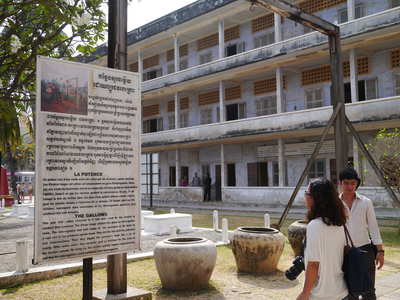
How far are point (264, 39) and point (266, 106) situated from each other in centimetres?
361

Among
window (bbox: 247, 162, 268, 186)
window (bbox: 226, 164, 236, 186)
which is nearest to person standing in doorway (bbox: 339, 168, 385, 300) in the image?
window (bbox: 247, 162, 268, 186)

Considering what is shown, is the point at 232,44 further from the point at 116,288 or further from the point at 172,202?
the point at 116,288

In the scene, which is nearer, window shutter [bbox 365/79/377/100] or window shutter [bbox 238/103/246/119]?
window shutter [bbox 365/79/377/100]

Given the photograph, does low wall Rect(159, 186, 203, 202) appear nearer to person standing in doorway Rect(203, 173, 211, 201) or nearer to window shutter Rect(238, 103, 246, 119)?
person standing in doorway Rect(203, 173, 211, 201)

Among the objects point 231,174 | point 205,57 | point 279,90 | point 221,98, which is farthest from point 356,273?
point 205,57

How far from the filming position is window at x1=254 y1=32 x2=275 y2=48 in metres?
22.0

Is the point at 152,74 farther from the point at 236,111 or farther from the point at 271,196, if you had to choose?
the point at 271,196

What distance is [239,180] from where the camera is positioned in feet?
77.3

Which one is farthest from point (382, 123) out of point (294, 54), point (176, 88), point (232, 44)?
point (176, 88)

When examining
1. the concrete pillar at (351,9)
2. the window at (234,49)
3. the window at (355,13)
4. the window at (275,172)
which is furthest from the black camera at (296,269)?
the window at (234,49)

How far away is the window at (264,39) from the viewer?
865 inches

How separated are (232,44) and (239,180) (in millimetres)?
7878

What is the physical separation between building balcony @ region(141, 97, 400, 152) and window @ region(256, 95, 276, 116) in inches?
61.7

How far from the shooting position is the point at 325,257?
2824 millimetres
